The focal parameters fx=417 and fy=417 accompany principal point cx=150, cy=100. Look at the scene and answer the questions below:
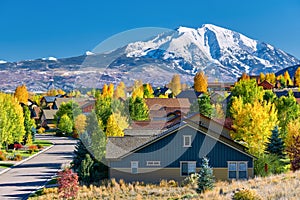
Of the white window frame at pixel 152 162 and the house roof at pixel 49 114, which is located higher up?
the house roof at pixel 49 114

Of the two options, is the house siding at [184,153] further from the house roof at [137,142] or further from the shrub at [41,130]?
the shrub at [41,130]

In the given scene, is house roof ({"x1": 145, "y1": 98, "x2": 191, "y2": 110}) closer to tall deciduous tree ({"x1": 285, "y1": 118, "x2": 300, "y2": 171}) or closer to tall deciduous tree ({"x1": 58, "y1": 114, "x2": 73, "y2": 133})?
tall deciduous tree ({"x1": 58, "y1": 114, "x2": 73, "y2": 133})

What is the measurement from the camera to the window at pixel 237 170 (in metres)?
32.7

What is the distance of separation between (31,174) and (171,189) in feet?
51.2

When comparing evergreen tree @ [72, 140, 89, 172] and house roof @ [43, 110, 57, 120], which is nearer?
evergreen tree @ [72, 140, 89, 172]

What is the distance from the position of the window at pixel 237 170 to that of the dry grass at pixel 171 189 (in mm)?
2134

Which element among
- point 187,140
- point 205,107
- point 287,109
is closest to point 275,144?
point 187,140

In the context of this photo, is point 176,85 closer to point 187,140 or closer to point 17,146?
point 17,146

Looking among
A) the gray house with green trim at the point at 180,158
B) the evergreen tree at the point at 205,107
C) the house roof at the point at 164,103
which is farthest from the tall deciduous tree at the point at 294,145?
the house roof at the point at 164,103

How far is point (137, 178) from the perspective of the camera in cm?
3262

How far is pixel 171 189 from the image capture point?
96.3 ft

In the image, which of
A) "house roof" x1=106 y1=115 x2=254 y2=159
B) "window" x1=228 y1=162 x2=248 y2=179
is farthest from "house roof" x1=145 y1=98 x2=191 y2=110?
"window" x1=228 y1=162 x2=248 y2=179

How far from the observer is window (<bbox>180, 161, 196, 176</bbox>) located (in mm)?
32781

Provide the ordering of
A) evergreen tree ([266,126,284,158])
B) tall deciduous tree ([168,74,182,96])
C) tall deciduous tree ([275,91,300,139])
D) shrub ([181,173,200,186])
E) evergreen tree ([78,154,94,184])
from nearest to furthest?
1. shrub ([181,173,200,186])
2. evergreen tree ([78,154,94,184])
3. evergreen tree ([266,126,284,158])
4. tall deciduous tree ([275,91,300,139])
5. tall deciduous tree ([168,74,182,96])
